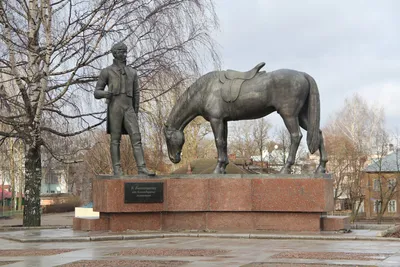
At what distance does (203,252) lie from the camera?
35.1 feet

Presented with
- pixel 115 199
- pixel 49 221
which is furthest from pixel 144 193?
pixel 49 221

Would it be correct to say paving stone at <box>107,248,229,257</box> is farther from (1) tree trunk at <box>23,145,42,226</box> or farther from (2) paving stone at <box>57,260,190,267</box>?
(1) tree trunk at <box>23,145,42,226</box>

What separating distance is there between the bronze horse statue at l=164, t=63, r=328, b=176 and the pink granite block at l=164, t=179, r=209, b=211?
0.73 m

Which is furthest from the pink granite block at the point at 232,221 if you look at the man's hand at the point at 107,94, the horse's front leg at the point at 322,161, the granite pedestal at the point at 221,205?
the man's hand at the point at 107,94

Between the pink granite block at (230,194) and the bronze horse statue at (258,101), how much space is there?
1.89ft

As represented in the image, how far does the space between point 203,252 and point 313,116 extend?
5.66m

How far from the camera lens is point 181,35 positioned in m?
21.6

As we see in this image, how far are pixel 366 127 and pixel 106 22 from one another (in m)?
54.7

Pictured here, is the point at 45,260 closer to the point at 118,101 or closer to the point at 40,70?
the point at 118,101

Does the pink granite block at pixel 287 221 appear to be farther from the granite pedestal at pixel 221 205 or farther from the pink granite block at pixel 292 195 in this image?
the pink granite block at pixel 292 195

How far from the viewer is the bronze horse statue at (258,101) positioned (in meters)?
15.0

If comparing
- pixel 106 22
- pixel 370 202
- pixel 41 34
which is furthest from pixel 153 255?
pixel 370 202

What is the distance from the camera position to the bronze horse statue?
1497 centimetres

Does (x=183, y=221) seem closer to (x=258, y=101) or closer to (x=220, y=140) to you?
(x=220, y=140)
